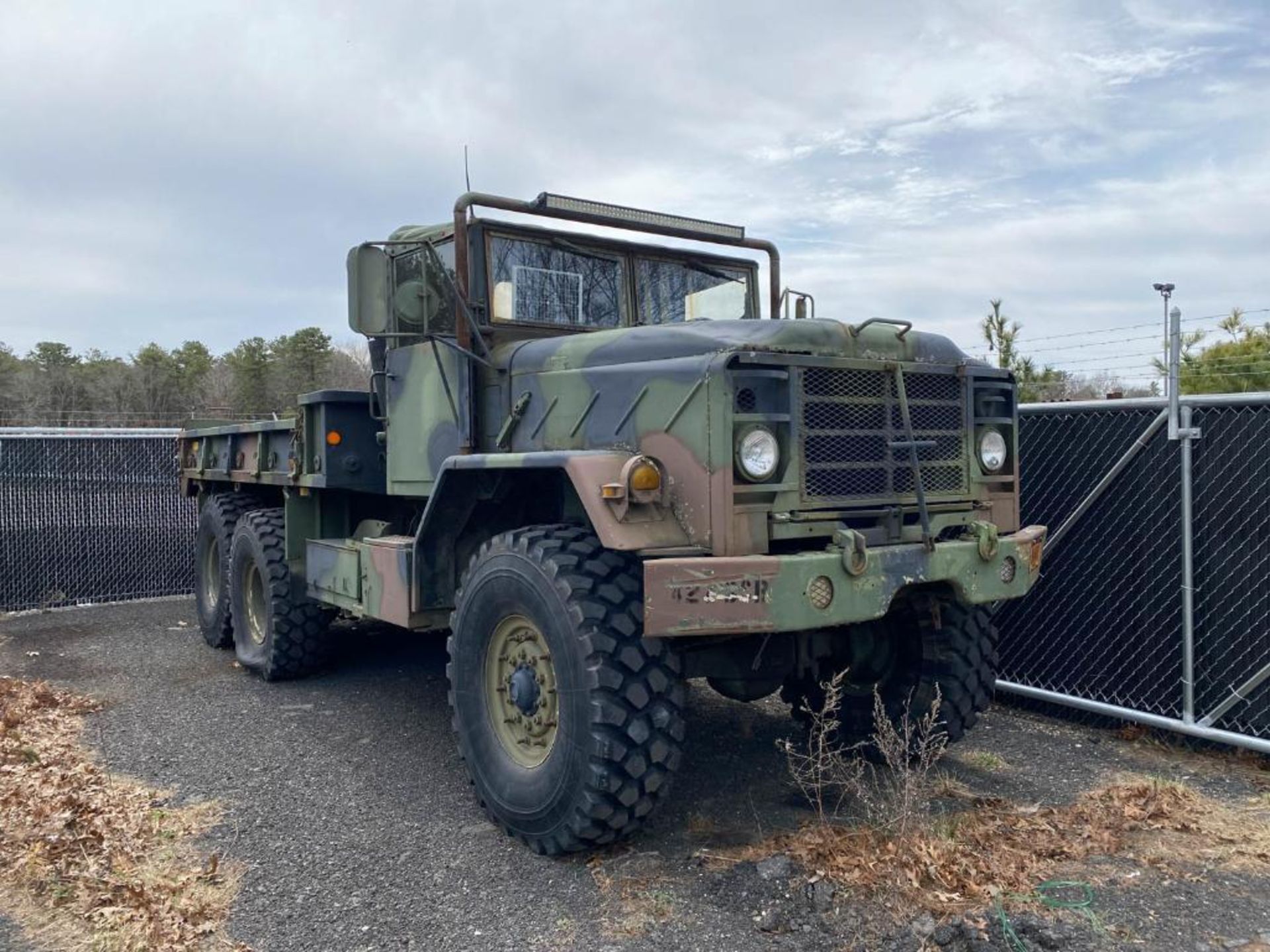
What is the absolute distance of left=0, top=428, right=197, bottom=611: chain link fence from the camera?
959 cm

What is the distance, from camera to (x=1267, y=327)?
35.2 feet

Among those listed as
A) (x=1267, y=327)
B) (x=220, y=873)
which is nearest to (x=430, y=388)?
(x=220, y=873)

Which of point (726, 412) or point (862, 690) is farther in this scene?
point (862, 690)

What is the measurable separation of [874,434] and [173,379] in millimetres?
29266

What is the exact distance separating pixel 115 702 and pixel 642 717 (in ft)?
13.6

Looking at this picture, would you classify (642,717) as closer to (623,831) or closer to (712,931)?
(623,831)

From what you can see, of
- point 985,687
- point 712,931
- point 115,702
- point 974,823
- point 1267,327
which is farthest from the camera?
point 1267,327

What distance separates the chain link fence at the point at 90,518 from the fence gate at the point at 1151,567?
26.2ft

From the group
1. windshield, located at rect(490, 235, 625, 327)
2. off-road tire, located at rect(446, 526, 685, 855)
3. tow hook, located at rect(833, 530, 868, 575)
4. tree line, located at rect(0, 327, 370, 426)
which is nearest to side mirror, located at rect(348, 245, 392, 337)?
windshield, located at rect(490, 235, 625, 327)

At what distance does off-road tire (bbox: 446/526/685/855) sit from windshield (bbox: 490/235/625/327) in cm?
162

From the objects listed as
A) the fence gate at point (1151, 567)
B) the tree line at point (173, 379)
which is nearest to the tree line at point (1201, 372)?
the fence gate at point (1151, 567)

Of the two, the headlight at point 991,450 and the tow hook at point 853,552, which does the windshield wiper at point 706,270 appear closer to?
the headlight at point 991,450

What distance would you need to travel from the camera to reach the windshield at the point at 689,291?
5.71 m

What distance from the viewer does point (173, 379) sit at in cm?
2973
